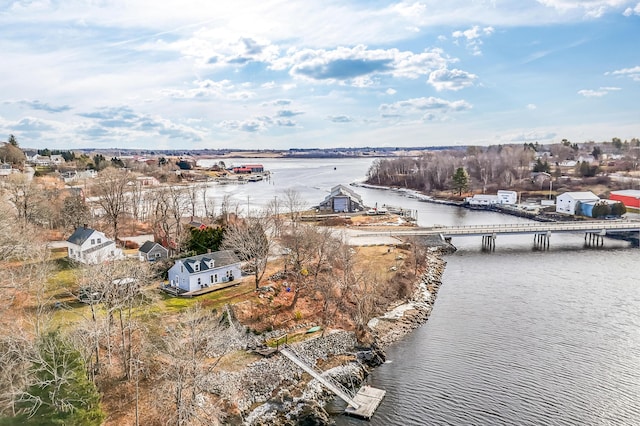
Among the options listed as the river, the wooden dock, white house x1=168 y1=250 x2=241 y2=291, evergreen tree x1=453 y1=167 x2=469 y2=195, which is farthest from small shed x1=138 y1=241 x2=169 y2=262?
evergreen tree x1=453 y1=167 x2=469 y2=195

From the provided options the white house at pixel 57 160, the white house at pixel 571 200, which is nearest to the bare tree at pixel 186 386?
the white house at pixel 571 200

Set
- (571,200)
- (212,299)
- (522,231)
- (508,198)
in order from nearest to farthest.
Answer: (212,299), (522,231), (571,200), (508,198)

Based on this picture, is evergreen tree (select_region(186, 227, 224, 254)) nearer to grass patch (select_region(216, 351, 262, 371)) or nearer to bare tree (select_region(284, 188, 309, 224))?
grass patch (select_region(216, 351, 262, 371))

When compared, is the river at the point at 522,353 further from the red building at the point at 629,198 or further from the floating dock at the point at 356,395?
the red building at the point at 629,198

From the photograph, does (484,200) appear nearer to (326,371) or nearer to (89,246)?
(326,371)

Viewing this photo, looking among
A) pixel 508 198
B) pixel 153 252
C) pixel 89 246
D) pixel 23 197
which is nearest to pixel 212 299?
pixel 153 252

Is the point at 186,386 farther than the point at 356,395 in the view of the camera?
No
